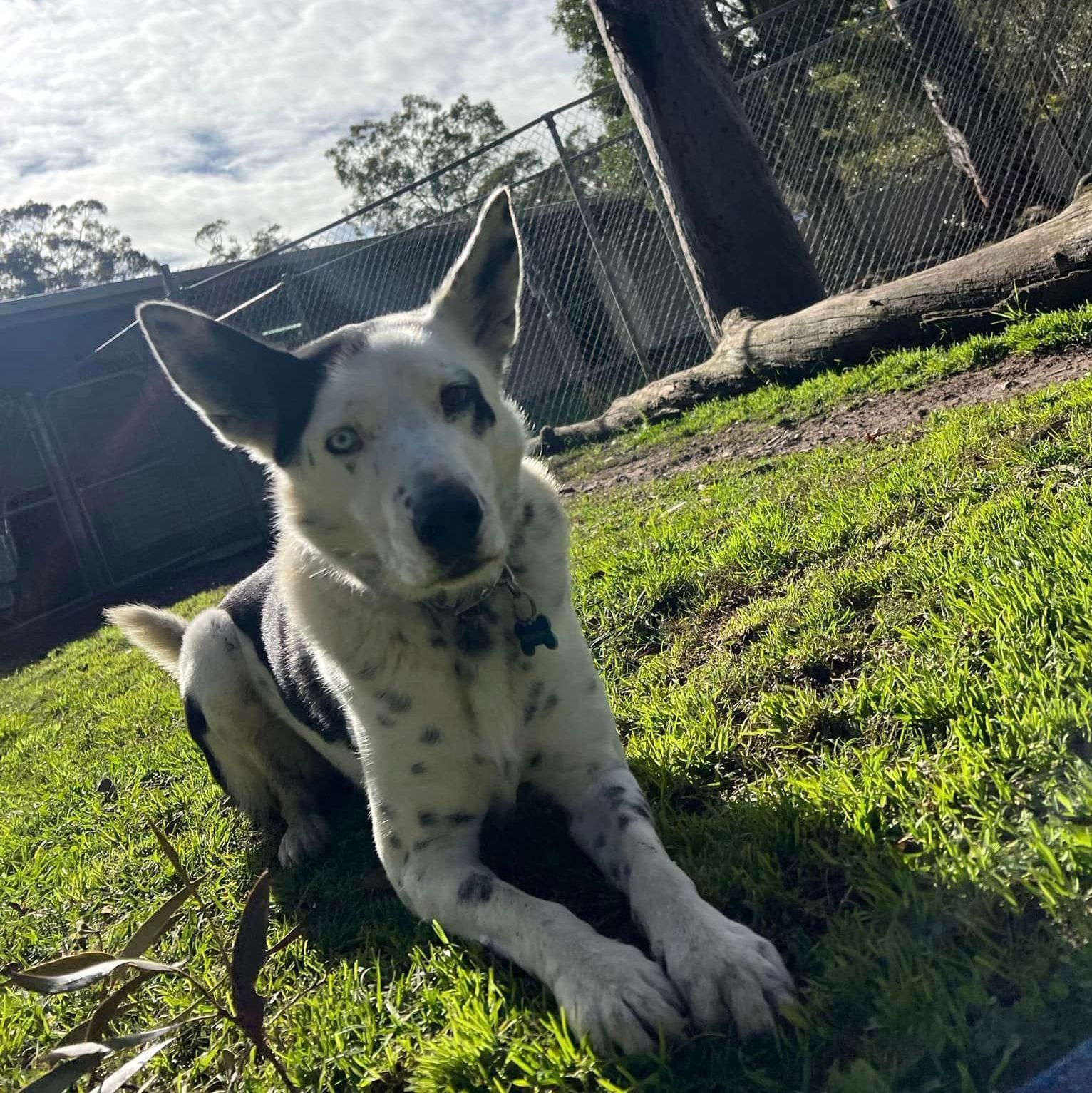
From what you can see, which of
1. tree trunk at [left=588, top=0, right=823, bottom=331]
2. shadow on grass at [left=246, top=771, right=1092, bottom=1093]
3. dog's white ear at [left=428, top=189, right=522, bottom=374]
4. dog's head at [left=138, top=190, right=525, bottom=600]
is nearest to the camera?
shadow on grass at [left=246, top=771, right=1092, bottom=1093]

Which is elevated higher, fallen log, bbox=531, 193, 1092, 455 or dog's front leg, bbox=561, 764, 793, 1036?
fallen log, bbox=531, 193, 1092, 455

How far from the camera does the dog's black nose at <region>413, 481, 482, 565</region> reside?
7.70 feet

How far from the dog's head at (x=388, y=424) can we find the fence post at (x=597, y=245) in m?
7.57

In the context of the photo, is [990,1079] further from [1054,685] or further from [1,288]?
[1,288]

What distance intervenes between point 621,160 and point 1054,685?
1076 centimetres

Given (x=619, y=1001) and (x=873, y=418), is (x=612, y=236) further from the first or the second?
(x=619, y=1001)

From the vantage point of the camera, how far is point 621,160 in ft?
37.8

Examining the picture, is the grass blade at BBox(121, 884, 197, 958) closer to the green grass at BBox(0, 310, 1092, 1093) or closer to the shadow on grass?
the green grass at BBox(0, 310, 1092, 1093)

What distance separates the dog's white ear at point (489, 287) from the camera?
3131 mm

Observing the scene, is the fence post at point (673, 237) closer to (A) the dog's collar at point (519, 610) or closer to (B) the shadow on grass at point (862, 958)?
(A) the dog's collar at point (519, 610)

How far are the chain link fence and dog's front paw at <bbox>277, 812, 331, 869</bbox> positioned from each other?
271 inches

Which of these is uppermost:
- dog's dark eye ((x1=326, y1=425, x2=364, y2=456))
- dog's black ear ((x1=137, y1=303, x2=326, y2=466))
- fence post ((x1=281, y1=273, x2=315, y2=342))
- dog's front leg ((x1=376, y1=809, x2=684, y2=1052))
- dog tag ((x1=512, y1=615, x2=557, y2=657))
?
fence post ((x1=281, y1=273, x2=315, y2=342))

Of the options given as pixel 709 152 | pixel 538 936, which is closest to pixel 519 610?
pixel 538 936

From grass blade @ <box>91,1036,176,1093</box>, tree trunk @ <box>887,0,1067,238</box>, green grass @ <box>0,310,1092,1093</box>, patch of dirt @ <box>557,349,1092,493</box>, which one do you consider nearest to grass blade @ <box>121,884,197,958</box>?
grass blade @ <box>91,1036,176,1093</box>
